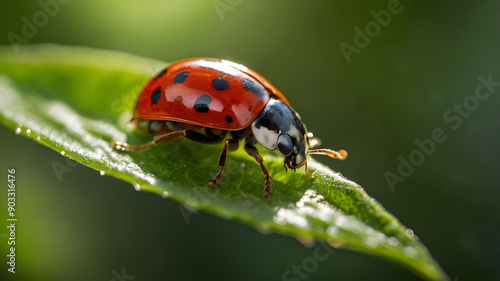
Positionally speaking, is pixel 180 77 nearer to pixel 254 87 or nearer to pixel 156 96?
pixel 156 96

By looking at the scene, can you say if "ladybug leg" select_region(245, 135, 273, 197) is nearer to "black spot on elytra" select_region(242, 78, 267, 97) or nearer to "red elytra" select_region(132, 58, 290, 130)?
"red elytra" select_region(132, 58, 290, 130)

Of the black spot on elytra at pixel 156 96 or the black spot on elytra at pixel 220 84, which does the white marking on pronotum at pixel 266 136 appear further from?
the black spot on elytra at pixel 156 96

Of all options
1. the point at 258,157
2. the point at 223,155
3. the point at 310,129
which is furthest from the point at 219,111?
the point at 310,129

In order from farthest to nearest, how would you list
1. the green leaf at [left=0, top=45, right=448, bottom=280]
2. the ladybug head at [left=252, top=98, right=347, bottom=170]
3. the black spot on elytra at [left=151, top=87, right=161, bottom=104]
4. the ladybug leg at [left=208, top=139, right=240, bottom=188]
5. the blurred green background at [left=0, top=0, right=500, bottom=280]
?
the blurred green background at [left=0, top=0, right=500, bottom=280]
the black spot on elytra at [left=151, top=87, right=161, bottom=104]
the ladybug head at [left=252, top=98, right=347, bottom=170]
the ladybug leg at [left=208, top=139, right=240, bottom=188]
the green leaf at [left=0, top=45, right=448, bottom=280]

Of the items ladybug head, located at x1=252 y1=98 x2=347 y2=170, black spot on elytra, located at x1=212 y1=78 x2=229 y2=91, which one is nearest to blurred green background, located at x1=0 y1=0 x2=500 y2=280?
ladybug head, located at x1=252 y1=98 x2=347 y2=170

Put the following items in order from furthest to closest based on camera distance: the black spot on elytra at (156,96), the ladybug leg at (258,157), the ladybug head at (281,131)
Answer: the black spot on elytra at (156,96) → the ladybug head at (281,131) → the ladybug leg at (258,157)

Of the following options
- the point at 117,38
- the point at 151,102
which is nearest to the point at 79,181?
the point at 151,102

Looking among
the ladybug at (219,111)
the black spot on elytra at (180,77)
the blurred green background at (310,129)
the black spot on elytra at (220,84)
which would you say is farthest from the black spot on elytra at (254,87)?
the blurred green background at (310,129)
